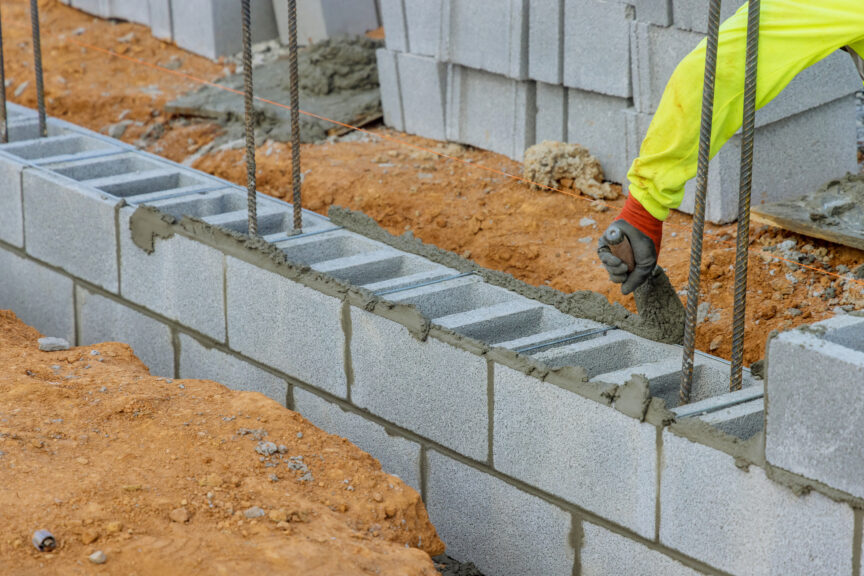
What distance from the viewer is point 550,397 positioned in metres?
3.85

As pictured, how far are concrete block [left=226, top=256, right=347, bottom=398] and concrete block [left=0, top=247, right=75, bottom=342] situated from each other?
1.32 m

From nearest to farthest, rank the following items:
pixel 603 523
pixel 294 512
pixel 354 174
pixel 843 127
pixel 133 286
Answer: pixel 294 512
pixel 603 523
pixel 133 286
pixel 843 127
pixel 354 174

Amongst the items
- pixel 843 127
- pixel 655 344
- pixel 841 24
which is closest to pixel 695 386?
pixel 655 344

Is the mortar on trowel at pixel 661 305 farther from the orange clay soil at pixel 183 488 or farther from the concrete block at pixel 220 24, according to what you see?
the concrete block at pixel 220 24

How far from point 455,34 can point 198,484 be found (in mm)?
4085

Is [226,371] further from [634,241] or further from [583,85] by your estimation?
[583,85]

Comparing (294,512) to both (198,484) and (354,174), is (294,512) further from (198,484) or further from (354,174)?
(354,174)

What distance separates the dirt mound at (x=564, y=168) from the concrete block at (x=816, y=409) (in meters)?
3.26

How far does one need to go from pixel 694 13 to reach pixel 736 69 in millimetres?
2089

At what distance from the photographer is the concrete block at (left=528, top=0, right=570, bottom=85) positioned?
6539 mm

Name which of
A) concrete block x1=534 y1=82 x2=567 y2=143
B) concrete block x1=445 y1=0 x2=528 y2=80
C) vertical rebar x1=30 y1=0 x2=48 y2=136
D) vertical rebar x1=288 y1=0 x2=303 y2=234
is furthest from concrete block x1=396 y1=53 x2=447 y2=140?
vertical rebar x1=288 y1=0 x2=303 y2=234

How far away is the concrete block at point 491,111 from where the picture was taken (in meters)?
6.94

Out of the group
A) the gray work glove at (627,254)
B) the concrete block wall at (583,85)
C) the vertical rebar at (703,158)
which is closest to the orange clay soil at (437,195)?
the concrete block wall at (583,85)

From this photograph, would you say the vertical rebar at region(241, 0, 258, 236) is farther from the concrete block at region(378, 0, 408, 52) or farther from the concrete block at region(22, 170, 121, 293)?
the concrete block at region(378, 0, 408, 52)
